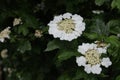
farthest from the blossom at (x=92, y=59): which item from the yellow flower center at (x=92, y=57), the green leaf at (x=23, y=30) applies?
the green leaf at (x=23, y=30)

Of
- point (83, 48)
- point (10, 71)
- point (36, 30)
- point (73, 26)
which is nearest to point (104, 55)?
point (83, 48)

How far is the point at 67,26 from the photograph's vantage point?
2434mm

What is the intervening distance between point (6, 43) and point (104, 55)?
1090mm

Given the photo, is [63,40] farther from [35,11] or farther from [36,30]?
[35,11]

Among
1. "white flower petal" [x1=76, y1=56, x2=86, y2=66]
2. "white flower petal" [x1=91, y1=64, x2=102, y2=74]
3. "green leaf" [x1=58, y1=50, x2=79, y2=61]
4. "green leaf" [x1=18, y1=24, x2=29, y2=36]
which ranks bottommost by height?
"white flower petal" [x1=91, y1=64, x2=102, y2=74]

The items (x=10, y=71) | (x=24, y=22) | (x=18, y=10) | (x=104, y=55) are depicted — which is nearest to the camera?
(x=104, y=55)

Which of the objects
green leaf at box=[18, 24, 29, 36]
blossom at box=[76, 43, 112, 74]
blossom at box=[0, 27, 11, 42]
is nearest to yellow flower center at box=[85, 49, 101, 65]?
blossom at box=[76, 43, 112, 74]

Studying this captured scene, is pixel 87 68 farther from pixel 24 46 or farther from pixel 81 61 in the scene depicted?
pixel 24 46

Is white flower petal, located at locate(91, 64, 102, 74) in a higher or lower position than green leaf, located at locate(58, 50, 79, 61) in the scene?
lower

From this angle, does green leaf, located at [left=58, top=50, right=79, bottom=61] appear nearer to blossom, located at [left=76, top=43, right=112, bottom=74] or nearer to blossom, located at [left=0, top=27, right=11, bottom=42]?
blossom, located at [left=76, top=43, right=112, bottom=74]

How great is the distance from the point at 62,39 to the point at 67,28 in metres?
0.10

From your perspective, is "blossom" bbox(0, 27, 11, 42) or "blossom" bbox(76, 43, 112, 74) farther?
"blossom" bbox(0, 27, 11, 42)

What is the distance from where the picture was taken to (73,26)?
2438mm

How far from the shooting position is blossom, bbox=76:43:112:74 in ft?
7.43
